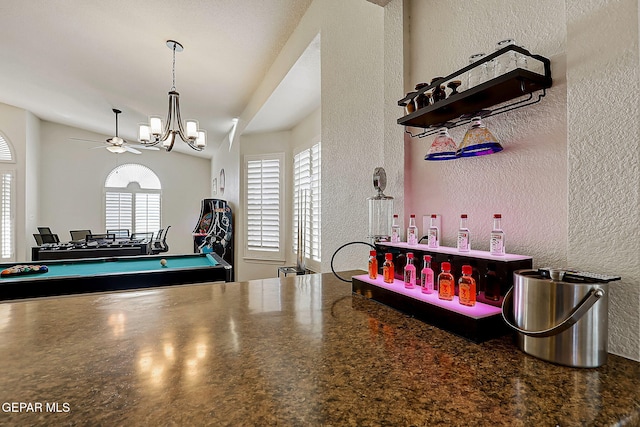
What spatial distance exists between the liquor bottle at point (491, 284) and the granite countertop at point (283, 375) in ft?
0.40

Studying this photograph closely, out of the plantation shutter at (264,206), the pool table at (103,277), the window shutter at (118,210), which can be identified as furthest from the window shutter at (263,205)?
the window shutter at (118,210)

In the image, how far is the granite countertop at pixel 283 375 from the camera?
0.57 m

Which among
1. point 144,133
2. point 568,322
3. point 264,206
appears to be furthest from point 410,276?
point 264,206

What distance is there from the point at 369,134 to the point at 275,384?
150 centimetres

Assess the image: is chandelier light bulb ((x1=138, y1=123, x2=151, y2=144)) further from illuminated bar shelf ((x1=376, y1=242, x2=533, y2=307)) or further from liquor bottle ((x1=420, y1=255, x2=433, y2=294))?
liquor bottle ((x1=420, y1=255, x2=433, y2=294))

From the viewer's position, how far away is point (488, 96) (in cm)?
104

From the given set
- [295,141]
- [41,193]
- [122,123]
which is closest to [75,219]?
[41,193]

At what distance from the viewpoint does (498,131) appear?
43.6 inches

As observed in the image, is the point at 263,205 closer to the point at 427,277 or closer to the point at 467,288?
the point at 427,277

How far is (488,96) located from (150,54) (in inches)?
147

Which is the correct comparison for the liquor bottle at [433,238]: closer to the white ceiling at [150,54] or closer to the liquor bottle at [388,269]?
the liquor bottle at [388,269]

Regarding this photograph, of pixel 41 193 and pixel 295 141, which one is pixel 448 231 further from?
A: pixel 41 193

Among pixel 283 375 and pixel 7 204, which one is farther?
pixel 7 204

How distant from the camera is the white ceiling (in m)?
2.75
